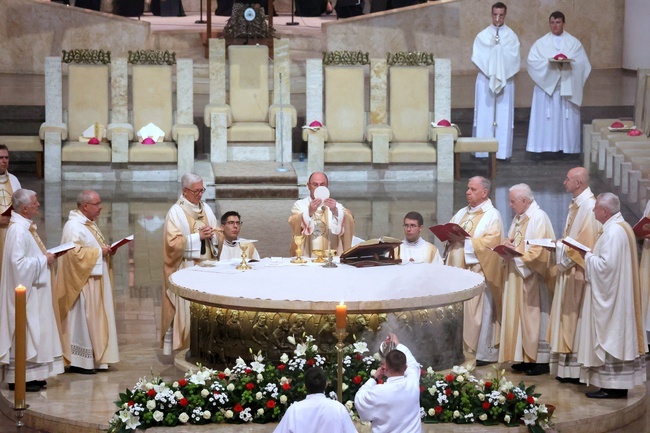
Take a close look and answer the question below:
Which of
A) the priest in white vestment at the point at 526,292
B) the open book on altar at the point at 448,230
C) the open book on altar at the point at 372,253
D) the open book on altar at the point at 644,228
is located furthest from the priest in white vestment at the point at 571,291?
the open book on altar at the point at 372,253

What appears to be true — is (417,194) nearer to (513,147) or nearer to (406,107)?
(406,107)

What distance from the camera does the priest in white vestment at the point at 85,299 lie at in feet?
33.3

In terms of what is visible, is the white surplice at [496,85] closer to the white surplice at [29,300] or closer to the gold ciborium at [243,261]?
the gold ciborium at [243,261]

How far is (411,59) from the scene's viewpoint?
58.4ft

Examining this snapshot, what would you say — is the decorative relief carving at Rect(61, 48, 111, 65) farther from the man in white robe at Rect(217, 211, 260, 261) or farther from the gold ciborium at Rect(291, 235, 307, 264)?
the gold ciborium at Rect(291, 235, 307, 264)

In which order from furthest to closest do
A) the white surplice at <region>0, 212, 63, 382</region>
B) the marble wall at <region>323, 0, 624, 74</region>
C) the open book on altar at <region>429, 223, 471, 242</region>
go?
the marble wall at <region>323, 0, 624, 74</region>, the open book on altar at <region>429, 223, 471, 242</region>, the white surplice at <region>0, 212, 63, 382</region>

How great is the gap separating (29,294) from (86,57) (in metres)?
8.38

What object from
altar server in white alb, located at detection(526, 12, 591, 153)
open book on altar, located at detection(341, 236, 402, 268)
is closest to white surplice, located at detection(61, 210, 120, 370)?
open book on altar, located at detection(341, 236, 402, 268)

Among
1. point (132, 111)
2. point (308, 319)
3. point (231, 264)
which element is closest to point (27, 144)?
point (132, 111)

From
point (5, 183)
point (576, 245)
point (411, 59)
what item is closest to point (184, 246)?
point (5, 183)

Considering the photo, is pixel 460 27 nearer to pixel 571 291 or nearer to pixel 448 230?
pixel 448 230

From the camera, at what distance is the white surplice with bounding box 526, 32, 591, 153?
18250mm

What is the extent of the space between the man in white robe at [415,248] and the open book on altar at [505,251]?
0.52 m

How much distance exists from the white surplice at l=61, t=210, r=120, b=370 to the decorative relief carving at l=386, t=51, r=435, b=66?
8130 mm
